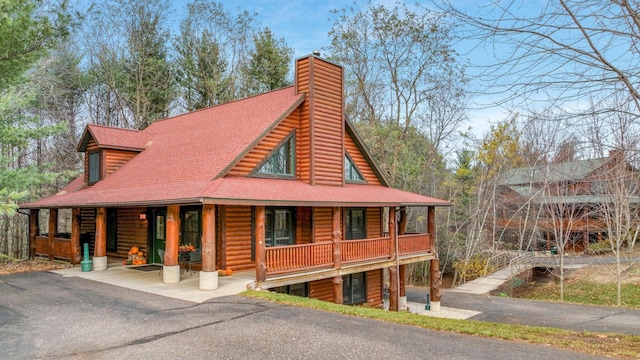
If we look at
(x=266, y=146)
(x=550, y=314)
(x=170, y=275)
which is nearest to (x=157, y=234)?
(x=170, y=275)

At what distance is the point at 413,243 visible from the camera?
16.7 metres

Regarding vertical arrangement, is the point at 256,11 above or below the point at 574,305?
above

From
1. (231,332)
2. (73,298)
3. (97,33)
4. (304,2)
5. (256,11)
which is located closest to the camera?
(231,332)

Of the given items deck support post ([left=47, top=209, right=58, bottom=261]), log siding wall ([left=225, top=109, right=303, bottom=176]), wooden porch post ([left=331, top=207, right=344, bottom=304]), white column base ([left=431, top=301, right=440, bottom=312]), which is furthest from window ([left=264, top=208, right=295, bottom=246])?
deck support post ([left=47, top=209, right=58, bottom=261])

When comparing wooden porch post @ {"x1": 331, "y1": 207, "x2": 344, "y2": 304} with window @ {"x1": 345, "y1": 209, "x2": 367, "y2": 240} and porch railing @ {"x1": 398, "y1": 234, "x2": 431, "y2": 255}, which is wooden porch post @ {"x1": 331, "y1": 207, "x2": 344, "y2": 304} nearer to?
porch railing @ {"x1": 398, "y1": 234, "x2": 431, "y2": 255}

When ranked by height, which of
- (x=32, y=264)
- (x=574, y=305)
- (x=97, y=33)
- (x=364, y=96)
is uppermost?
(x=97, y=33)

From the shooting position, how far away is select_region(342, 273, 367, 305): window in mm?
16797

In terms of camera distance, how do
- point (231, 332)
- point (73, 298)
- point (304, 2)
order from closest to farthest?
point (231, 332) → point (73, 298) → point (304, 2)

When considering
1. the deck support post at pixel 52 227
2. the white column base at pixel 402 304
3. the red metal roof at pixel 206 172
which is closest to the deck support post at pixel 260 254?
the red metal roof at pixel 206 172

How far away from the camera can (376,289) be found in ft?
59.5

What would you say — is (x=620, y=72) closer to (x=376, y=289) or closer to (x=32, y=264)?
(x=376, y=289)

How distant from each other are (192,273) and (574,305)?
47.7 feet

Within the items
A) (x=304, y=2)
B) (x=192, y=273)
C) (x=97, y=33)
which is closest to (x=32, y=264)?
(x=192, y=273)

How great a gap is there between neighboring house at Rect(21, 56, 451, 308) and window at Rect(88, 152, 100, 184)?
1.8 inches
